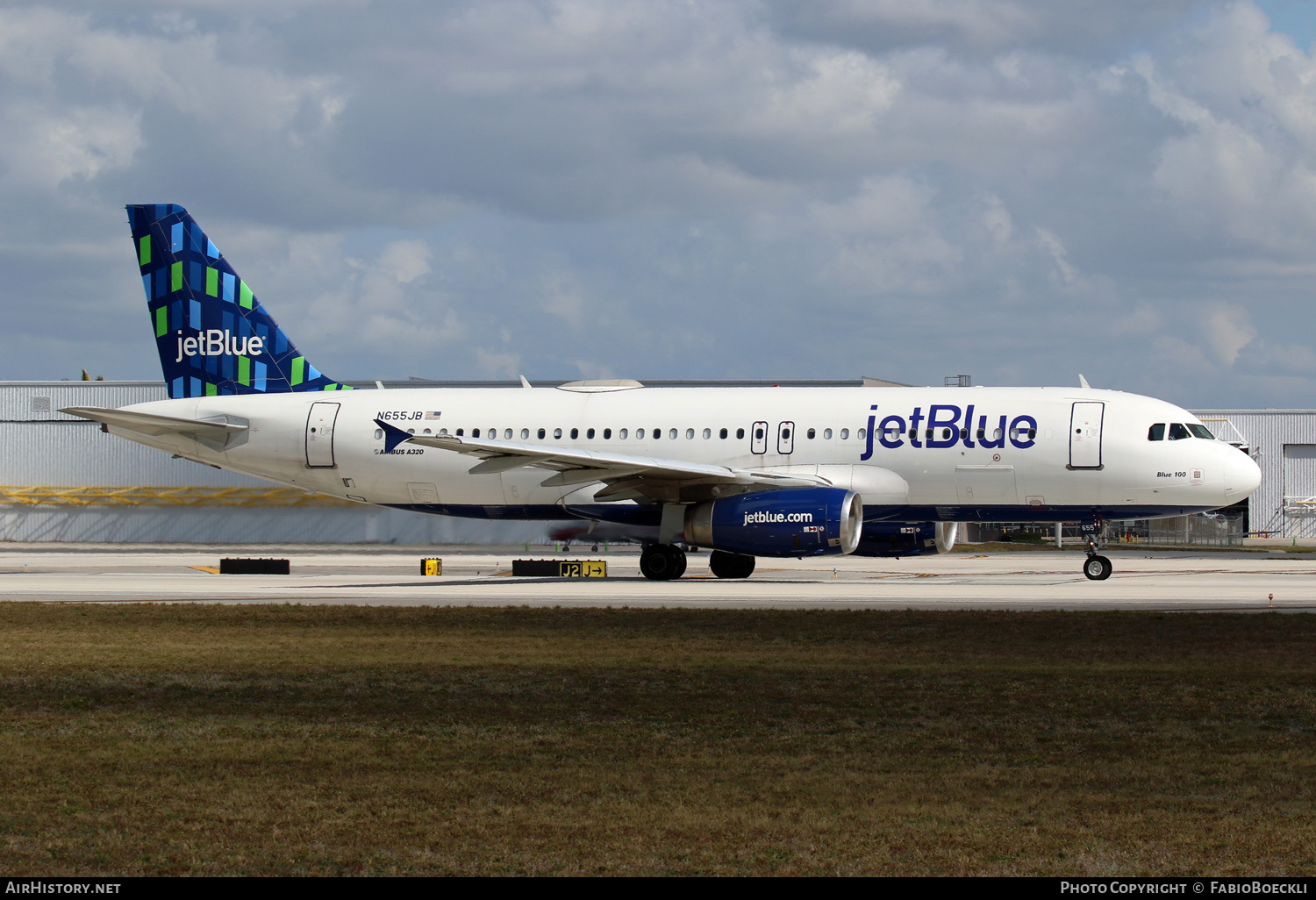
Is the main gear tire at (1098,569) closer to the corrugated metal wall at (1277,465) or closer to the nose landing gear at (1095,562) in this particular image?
the nose landing gear at (1095,562)

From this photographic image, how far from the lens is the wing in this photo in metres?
30.9

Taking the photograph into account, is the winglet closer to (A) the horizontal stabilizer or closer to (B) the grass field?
(A) the horizontal stabilizer

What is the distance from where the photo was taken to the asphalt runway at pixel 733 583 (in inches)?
1038

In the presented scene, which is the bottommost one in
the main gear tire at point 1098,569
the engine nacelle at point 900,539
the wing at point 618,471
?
the main gear tire at point 1098,569

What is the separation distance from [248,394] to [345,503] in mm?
26217

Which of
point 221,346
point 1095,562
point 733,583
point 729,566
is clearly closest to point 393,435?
point 733,583

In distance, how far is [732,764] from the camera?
10.4 metres

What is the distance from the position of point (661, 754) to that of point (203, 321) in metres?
31.3

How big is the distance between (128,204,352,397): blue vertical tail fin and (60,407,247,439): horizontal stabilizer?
2138 mm

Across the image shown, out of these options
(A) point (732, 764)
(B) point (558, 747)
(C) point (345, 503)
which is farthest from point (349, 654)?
(C) point (345, 503)

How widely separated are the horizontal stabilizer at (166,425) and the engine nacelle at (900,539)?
1707cm

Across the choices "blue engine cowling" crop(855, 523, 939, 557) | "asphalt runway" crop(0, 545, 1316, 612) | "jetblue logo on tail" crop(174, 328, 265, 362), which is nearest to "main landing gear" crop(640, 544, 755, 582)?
"asphalt runway" crop(0, 545, 1316, 612)

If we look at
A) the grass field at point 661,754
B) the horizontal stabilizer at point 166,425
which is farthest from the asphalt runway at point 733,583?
the grass field at point 661,754
